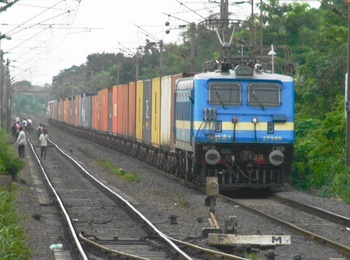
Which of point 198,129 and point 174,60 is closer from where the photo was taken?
point 198,129

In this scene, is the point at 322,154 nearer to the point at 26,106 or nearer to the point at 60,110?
the point at 60,110

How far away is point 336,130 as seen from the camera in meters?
26.7

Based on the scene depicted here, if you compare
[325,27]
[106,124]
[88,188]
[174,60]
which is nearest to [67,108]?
[174,60]

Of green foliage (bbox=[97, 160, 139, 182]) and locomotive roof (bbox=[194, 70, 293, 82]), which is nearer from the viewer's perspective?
locomotive roof (bbox=[194, 70, 293, 82])

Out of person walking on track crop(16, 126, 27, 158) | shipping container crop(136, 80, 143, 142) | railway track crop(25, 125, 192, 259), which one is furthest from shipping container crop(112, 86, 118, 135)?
railway track crop(25, 125, 192, 259)

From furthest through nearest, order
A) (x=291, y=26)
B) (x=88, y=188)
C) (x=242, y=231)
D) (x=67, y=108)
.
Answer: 1. (x=67, y=108)
2. (x=291, y=26)
3. (x=88, y=188)
4. (x=242, y=231)

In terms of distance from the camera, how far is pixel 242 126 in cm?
2173

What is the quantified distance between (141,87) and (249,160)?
1553 centimetres

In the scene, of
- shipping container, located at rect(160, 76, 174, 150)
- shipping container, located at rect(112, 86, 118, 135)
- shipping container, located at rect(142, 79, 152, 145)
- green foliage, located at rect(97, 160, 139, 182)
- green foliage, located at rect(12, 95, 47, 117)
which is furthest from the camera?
green foliage, located at rect(12, 95, 47, 117)

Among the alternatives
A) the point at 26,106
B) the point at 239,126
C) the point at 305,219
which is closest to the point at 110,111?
the point at 239,126

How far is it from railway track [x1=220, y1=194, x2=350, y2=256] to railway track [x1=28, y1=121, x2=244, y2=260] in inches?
85.8

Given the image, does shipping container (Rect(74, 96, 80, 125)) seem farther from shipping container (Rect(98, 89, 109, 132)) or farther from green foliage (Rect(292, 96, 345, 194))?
green foliage (Rect(292, 96, 345, 194))

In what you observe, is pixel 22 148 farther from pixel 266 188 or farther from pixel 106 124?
pixel 266 188

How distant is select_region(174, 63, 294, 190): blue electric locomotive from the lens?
71.0ft
